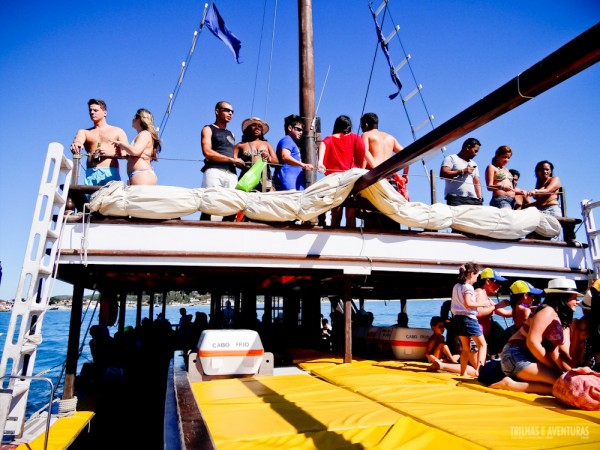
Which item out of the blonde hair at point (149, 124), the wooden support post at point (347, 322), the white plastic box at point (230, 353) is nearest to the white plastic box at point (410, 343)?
the wooden support post at point (347, 322)

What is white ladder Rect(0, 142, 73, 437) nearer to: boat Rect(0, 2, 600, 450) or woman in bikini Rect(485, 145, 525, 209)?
boat Rect(0, 2, 600, 450)

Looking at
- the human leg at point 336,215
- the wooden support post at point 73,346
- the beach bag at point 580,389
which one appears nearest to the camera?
the beach bag at point 580,389

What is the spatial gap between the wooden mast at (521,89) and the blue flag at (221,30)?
8.31 metres

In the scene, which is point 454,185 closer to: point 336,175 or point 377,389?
point 336,175

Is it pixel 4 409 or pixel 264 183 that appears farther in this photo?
pixel 264 183

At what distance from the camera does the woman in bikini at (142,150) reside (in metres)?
5.98

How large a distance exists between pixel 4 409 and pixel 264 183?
415 centimetres

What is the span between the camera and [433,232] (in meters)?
6.98

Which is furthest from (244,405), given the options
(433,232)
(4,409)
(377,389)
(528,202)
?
(528,202)

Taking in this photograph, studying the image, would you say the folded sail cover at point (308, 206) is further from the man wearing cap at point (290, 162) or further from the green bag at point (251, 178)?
the man wearing cap at point (290, 162)

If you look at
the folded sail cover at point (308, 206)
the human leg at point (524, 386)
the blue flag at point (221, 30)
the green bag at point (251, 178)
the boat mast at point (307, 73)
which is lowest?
the human leg at point (524, 386)

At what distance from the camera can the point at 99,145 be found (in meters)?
5.96

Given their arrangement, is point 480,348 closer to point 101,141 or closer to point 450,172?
point 450,172

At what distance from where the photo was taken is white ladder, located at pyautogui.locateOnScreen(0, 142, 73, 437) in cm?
403
